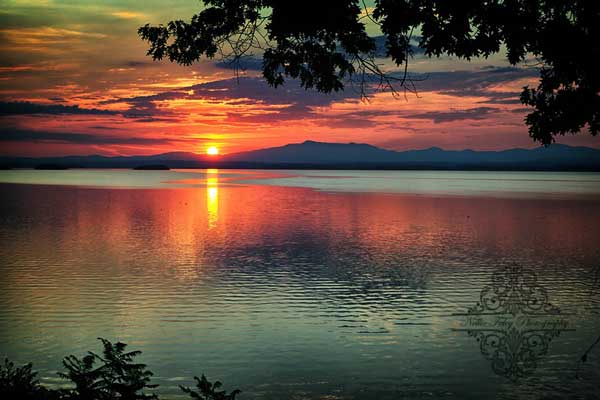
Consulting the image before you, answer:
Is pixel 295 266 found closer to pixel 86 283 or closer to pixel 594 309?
pixel 86 283

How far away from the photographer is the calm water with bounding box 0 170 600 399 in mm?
17125

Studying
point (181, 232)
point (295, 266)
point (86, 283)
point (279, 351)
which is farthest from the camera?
point (181, 232)

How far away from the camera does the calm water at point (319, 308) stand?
17.1 meters

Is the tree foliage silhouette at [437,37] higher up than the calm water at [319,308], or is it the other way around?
the tree foliage silhouette at [437,37]

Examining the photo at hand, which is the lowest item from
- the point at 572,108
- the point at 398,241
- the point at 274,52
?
the point at 398,241

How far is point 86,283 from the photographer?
28.6 meters

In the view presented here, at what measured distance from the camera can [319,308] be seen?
23922 millimetres

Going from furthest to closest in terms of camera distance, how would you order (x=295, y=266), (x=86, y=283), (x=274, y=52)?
(x=295, y=266) < (x=86, y=283) < (x=274, y=52)

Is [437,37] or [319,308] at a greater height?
[437,37]

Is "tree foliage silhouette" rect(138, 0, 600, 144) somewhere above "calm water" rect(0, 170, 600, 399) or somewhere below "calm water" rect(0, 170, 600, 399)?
above

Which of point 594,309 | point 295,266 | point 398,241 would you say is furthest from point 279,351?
point 398,241

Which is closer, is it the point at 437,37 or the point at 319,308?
the point at 437,37

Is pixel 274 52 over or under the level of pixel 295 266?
over

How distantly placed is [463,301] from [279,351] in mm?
8992
